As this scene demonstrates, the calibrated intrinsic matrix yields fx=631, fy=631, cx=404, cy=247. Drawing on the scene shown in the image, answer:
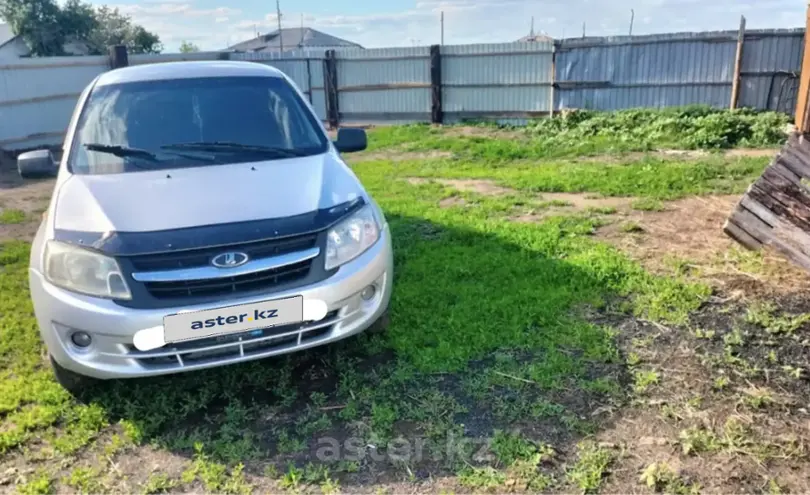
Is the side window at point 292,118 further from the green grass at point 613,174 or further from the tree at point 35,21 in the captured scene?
the tree at point 35,21

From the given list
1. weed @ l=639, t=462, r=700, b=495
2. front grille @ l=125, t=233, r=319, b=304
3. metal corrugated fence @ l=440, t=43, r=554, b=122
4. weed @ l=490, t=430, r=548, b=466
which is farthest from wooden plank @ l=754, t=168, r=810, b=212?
metal corrugated fence @ l=440, t=43, r=554, b=122

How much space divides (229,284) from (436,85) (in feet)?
40.2

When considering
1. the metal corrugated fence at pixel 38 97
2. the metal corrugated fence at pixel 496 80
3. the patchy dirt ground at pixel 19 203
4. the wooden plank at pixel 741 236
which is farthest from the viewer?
the metal corrugated fence at pixel 496 80

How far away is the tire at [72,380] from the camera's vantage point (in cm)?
305

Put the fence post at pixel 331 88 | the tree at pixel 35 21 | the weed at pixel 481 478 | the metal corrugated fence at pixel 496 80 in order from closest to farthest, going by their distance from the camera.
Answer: the weed at pixel 481 478 < the metal corrugated fence at pixel 496 80 < the fence post at pixel 331 88 < the tree at pixel 35 21

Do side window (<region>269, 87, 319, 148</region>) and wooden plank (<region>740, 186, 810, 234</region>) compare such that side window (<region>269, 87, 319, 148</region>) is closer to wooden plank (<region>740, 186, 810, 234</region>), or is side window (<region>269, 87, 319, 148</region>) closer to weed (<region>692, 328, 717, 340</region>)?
weed (<region>692, 328, 717, 340</region>)

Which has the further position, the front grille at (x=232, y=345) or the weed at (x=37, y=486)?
the front grille at (x=232, y=345)

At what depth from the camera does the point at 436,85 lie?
47.0ft

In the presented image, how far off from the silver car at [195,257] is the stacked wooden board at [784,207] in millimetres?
2938

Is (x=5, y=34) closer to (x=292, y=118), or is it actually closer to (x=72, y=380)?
(x=292, y=118)

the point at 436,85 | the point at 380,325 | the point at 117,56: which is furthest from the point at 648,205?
the point at 117,56

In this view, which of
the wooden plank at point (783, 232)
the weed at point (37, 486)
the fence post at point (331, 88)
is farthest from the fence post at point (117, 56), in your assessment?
the wooden plank at point (783, 232)

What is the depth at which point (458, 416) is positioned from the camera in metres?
2.86

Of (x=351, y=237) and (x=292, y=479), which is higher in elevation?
(x=351, y=237)
